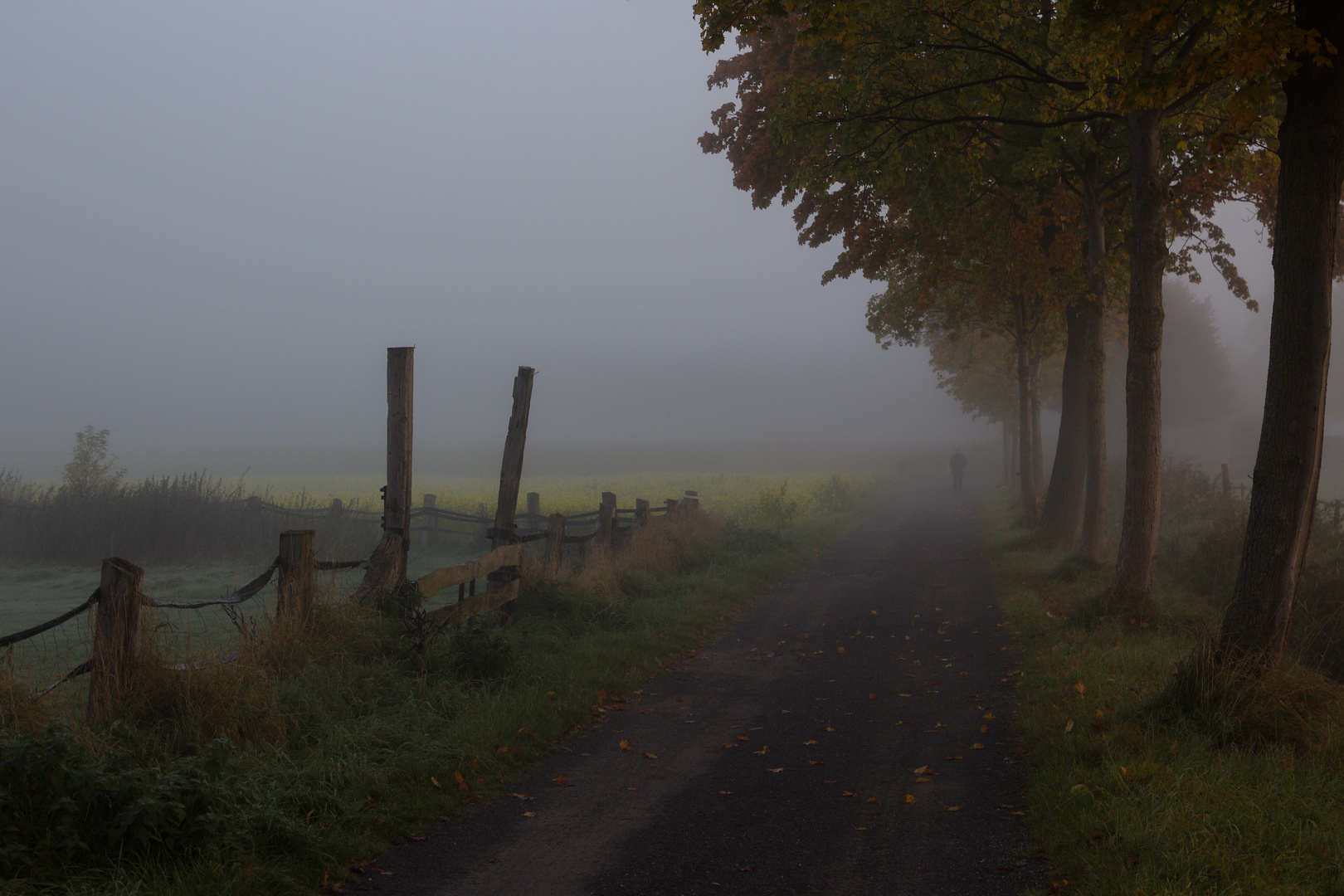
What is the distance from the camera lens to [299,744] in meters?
5.80

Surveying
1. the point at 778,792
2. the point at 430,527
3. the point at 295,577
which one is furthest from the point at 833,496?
the point at 778,792

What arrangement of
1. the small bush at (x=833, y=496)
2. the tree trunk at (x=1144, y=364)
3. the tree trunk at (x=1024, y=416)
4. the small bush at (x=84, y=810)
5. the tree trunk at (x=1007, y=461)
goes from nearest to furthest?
the small bush at (x=84, y=810) → the tree trunk at (x=1144, y=364) → the tree trunk at (x=1024, y=416) → the small bush at (x=833, y=496) → the tree trunk at (x=1007, y=461)

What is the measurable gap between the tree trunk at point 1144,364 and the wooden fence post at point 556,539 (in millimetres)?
7218

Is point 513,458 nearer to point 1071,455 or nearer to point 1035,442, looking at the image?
point 1071,455

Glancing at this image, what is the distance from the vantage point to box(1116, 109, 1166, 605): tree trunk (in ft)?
32.2

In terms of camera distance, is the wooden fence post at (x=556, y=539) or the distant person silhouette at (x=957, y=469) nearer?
the wooden fence post at (x=556, y=539)

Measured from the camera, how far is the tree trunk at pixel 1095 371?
13.4 m

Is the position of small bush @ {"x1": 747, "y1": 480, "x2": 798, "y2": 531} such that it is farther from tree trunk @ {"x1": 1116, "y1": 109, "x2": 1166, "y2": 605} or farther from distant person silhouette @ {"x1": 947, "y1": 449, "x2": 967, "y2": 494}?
distant person silhouette @ {"x1": 947, "y1": 449, "x2": 967, "y2": 494}

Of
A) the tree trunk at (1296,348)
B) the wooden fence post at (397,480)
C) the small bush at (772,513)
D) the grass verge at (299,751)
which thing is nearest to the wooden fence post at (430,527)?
the small bush at (772,513)

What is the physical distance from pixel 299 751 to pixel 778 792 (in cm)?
323

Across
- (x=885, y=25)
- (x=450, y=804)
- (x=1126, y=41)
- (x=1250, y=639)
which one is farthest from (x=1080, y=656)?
(x=885, y=25)

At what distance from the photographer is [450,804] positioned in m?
5.31

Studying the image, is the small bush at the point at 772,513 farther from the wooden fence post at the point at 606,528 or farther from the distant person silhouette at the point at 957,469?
the distant person silhouette at the point at 957,469

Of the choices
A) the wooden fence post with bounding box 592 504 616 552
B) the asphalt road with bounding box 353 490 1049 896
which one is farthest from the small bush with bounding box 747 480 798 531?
the asphalt road with bounding box 353 490 1049 896
